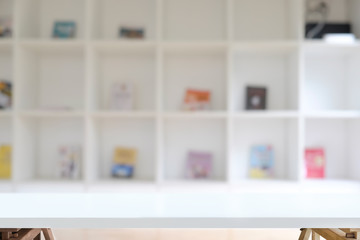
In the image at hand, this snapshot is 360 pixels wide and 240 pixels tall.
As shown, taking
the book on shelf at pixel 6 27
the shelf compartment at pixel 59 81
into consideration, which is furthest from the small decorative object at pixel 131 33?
the book on shelf at pixel 6 27

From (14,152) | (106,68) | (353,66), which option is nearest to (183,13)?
(106,68)

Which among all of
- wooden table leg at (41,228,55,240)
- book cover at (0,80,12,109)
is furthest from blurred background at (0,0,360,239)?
wooden table leg at (41,228,55,240)

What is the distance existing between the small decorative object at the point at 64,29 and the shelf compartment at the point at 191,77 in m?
0.88

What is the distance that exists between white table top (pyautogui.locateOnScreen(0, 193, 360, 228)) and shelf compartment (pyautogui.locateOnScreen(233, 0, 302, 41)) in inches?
79.4

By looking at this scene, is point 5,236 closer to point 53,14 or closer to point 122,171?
point 122,171

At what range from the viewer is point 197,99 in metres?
3.01

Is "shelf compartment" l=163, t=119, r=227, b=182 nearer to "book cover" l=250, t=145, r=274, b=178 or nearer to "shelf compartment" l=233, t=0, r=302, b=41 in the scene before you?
"book cover" l=250, t=145, r=274, b=178

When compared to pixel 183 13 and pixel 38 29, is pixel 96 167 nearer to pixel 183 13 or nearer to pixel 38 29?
pixel 38 29

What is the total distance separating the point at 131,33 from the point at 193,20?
58 cm

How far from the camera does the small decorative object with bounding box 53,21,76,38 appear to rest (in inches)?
117

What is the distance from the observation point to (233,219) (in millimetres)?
988

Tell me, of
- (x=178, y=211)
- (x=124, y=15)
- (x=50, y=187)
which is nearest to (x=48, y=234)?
(x=178, y=211)

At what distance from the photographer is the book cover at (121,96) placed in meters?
2.97

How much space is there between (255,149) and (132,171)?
3.71 ft
